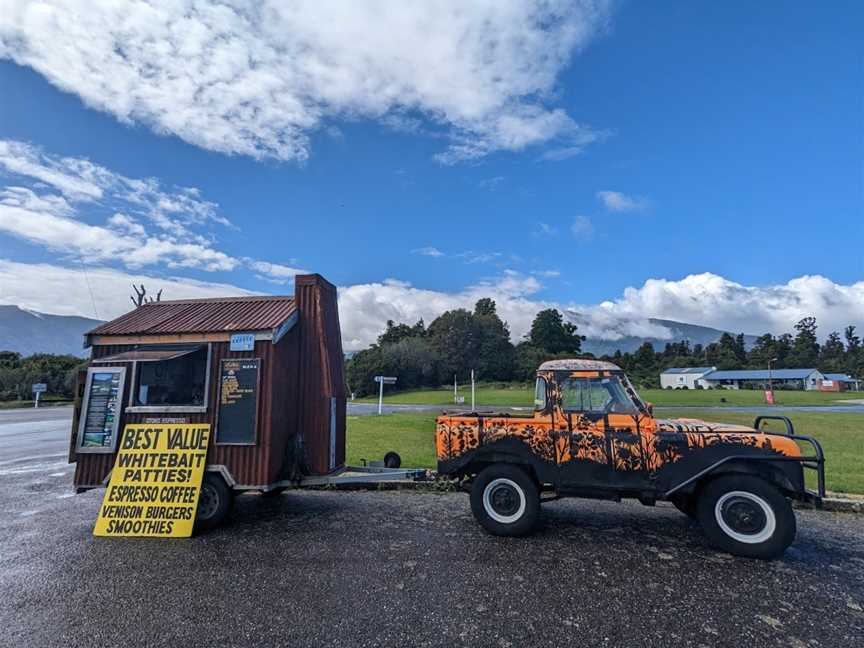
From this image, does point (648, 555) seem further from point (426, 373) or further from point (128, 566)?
point (426, 373)

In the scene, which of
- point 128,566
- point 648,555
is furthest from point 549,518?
point 128,566

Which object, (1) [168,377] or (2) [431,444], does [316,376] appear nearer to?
(1) [168,377]

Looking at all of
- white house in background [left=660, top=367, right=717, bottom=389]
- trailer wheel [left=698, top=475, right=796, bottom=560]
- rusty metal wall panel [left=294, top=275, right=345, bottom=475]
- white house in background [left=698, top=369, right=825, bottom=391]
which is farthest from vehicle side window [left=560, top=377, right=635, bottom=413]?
white house in background [left=698, top=369, right=825, bottom=391]

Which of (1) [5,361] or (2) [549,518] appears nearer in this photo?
(2) [549,518]

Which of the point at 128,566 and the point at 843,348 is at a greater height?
the point at 843,348

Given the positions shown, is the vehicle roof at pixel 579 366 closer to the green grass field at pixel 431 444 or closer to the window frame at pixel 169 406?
the green grass field at pixel 431 444

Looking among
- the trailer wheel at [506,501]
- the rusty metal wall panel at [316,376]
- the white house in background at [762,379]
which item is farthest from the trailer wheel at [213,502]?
the white house in background at [762,379]

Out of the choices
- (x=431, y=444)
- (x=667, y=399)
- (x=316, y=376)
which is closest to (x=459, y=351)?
(x=667, y=399)

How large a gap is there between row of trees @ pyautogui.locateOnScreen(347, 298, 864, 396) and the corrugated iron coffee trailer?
183 ft

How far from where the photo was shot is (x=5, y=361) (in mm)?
45781

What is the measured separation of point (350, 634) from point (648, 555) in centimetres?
351

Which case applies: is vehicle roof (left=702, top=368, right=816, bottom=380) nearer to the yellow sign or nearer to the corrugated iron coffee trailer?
the corrugated iron coffee trailer

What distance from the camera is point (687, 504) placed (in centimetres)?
591

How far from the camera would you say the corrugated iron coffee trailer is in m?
6.21
